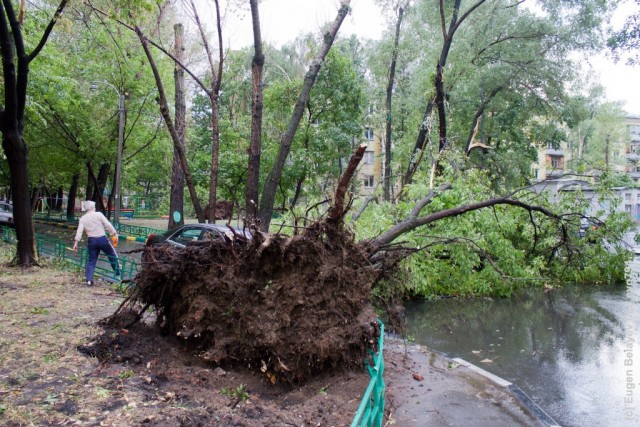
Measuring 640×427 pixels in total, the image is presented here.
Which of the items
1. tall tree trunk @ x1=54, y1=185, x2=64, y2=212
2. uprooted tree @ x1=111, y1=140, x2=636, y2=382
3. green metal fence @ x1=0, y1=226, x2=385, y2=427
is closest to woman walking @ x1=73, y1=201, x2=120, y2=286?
green metal fence @ x1=0, y1=226, x2=385, y2=427

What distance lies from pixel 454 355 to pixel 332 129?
52.2ft

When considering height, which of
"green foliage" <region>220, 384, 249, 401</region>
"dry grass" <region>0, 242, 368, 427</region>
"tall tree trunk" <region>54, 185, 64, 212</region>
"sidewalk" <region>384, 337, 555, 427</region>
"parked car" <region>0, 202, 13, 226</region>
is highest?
"tall tree trunk" <region>54, 185, 64, 212</region>

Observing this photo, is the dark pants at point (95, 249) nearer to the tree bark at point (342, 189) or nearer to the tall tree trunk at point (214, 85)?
the tall tree trunk at point (214, 85)

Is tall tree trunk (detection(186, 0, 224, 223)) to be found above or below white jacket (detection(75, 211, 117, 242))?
above

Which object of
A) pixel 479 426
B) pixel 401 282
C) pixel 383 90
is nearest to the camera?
pixel 479 426

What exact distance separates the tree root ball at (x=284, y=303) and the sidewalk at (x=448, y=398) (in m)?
0.73

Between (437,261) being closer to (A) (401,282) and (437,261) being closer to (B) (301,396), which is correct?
(A) (401,282)

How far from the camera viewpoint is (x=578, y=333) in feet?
31.5

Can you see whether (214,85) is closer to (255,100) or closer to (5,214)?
(255,100)

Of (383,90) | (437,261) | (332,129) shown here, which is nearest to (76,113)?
(332,129)

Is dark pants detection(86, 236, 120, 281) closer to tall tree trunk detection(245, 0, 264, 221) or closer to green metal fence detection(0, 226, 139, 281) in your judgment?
green metal fence detection(0, 226, 139, 281)

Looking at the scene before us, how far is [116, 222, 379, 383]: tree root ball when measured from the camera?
4945 mm

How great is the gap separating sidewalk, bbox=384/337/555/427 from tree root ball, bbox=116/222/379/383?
0.73m

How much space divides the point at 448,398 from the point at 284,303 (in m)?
2.22
